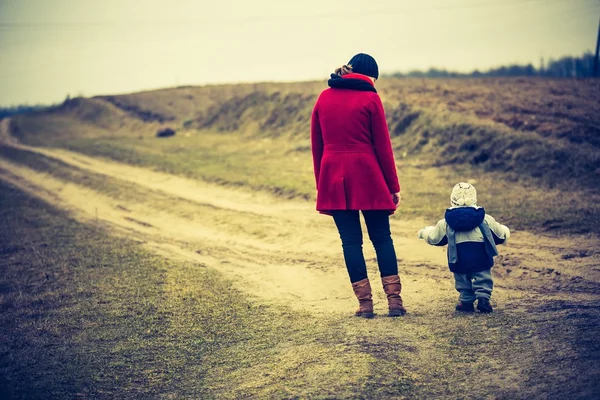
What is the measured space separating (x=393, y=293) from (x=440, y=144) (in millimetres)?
10557

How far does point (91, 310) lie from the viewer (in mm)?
6309

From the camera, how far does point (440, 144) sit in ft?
49.4

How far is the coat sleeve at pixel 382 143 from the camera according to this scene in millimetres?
4863

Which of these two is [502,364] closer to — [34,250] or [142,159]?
[34,250]

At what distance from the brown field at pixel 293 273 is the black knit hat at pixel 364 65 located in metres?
2.16

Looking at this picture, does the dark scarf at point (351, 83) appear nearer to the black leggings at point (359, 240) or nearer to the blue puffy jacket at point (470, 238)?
the black leggings at point (359, 240)

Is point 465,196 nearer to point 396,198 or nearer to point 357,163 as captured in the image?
point 396,198

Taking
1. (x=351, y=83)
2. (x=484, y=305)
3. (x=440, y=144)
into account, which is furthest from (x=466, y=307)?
(x=440, y=144)

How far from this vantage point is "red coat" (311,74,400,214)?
16.0 ft

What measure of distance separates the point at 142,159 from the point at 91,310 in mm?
13261

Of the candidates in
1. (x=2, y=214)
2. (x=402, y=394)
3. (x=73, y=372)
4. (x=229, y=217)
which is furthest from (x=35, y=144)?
(x=402, y=394)

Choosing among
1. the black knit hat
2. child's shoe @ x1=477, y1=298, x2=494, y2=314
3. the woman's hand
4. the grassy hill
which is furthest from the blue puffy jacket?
the grassy hill

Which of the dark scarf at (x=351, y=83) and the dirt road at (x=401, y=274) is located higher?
the dark scarf at (x=351, y=83)

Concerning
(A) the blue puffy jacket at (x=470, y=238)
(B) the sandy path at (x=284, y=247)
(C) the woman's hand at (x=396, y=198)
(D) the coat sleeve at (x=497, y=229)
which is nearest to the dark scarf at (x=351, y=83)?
(C) the woman's hand at (x=396, y=198)
